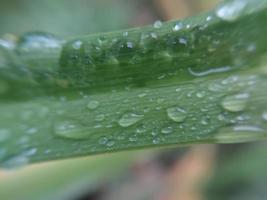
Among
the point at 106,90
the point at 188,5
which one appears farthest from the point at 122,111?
the point at 188,5

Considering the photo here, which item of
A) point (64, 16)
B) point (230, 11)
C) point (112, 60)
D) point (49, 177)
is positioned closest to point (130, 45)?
point (112, 60)

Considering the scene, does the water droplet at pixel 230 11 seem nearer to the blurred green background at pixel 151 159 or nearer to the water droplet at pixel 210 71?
the water droplet at pixel 210 71

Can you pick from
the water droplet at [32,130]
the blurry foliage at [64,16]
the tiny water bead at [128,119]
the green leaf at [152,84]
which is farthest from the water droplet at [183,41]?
the blurry foliage at [64,16]

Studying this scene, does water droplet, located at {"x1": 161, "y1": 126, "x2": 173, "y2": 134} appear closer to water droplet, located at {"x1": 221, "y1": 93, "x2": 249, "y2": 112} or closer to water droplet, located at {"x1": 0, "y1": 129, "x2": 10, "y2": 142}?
water droplet, located at {"x1": 221, "y1": 93, "x2": 249, "y2": 112}

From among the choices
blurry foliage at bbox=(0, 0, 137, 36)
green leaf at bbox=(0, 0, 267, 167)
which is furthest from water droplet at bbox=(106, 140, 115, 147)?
blurry foliage at bbox=(0, 0, 137, 36)

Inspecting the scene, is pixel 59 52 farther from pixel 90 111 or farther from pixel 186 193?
pixel 186 193

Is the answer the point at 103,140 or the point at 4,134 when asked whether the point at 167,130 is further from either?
the point at 4,134
